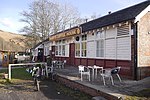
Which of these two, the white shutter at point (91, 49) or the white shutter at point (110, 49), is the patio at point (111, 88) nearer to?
the white shutter at point (110, 49)

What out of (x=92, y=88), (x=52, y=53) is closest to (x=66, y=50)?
(x=52, y=53)

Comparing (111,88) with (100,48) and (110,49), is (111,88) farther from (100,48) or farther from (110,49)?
(100,48)

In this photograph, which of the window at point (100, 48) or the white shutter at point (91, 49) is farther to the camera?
the white shutter at point (91, 49)

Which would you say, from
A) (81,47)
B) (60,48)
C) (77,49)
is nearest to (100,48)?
(81,47)

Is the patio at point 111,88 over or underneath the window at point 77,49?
underneath

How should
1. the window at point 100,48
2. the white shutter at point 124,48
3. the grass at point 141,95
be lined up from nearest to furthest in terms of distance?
the grass at point 141,95 → the white shutter at point 124,48 → the window at point 100,48

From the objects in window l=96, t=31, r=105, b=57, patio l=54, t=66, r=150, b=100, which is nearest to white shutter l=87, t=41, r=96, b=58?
window l=96, t=31, r=105, b=57

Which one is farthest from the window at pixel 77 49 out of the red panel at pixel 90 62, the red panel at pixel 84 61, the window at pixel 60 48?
the window at pixel 60 48

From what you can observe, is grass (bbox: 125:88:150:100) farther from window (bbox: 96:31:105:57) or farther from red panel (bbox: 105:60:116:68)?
window (bbox: 96:31:105:57)

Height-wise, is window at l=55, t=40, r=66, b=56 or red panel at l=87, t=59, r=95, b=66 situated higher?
window at l=55, t=40, r=66, b=56

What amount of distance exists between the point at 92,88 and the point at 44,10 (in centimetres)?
3942

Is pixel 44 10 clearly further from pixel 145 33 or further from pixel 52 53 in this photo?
pixel 145 33

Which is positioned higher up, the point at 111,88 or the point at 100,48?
the point at 100,48

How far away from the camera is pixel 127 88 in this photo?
9.24 meters
